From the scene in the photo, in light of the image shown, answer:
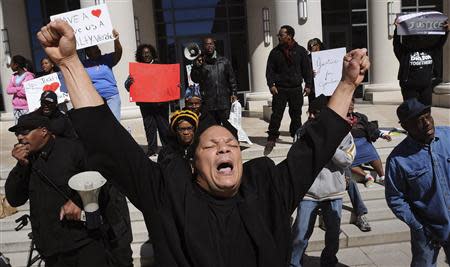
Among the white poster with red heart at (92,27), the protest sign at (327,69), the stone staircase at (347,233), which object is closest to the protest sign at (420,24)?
the protest sign at (327,69)

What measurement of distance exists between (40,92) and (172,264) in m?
5.79

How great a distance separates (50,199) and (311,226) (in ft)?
8.07

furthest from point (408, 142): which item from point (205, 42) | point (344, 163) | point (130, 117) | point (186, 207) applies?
point (130, 117)

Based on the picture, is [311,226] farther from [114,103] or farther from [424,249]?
[114,103]

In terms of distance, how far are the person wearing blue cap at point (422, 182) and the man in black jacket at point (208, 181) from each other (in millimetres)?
1578

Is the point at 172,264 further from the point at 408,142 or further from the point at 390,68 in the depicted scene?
the point at 390,68

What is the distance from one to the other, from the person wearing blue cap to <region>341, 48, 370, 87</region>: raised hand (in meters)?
1.50

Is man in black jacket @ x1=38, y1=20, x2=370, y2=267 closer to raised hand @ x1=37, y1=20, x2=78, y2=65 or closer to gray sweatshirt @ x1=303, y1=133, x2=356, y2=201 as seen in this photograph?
raised hand @ x1=37, y1=20, x2=78, y2=65

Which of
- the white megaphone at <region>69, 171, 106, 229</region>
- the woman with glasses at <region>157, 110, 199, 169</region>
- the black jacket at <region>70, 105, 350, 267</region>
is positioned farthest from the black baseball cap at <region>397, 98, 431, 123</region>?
the white megaphone at <region>69, 171, 106, 229</region>

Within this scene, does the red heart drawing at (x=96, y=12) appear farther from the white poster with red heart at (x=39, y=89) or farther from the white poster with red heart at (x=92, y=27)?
the white poster with red heart at (x=39, y=89)

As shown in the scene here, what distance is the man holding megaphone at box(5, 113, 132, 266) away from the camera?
323cm

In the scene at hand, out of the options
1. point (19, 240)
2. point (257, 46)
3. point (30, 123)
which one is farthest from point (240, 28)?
point (30, 123)

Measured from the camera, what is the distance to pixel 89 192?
10.3 feet

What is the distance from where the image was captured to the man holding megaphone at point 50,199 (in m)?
3.23
